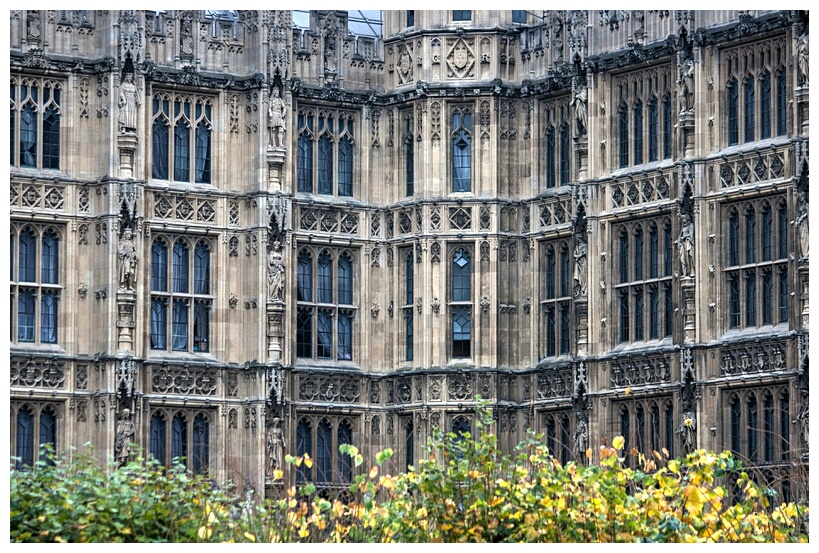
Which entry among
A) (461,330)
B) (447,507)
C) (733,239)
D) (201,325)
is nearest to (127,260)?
(201,325)

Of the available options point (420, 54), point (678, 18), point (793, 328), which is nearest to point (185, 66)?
point (420, 54)

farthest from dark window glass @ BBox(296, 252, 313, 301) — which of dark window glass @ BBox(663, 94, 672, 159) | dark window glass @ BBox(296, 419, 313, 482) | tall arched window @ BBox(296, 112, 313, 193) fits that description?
dark window glass @ BBox(663, 94, 672, 159)

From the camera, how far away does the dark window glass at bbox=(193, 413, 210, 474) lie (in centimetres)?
5941

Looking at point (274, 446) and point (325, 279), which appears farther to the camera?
point (325, 279)

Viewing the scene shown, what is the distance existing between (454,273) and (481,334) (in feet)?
5.20

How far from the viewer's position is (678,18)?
5719 cm

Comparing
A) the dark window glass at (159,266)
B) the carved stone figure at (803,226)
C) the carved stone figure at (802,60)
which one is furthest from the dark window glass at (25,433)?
the carved stone figure at (802,60)

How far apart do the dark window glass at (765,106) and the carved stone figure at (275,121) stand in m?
11.3

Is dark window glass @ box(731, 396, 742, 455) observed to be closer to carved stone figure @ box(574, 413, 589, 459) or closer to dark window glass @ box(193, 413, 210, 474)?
carved stone figure @ box(574, 413, 589, 459)

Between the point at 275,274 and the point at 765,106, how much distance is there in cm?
1200

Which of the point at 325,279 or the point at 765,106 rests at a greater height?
the point at 765,106

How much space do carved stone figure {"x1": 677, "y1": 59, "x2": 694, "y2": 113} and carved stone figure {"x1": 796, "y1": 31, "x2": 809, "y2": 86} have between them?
3246mm

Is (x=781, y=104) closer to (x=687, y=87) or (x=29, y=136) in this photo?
(x=687, y=87)

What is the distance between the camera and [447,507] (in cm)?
3572
